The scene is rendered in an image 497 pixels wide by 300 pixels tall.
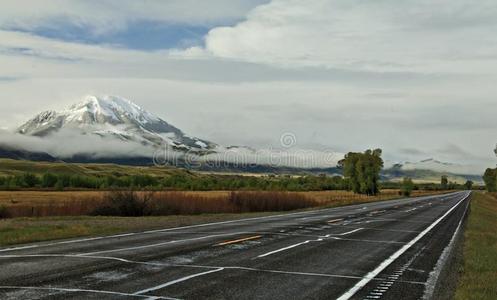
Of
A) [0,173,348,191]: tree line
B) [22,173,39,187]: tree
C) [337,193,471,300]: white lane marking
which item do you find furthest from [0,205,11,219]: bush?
[22,173,39,187]: tree

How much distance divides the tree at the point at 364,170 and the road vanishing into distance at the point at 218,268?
89.2 metres

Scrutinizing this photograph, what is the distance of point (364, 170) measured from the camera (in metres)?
108

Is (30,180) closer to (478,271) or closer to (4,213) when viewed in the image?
(4,213)

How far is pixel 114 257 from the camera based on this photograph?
1353cm

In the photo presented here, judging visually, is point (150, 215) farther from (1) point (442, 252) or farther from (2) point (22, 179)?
(2) point (22, 179)

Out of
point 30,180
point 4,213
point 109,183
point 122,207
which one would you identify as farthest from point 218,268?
point 109,183

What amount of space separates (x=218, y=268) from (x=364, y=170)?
9856cm

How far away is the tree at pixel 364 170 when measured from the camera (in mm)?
108125

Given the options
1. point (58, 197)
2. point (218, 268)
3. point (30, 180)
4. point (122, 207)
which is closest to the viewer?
point (218, 268)

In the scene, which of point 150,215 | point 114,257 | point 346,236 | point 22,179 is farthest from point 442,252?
point 22,179

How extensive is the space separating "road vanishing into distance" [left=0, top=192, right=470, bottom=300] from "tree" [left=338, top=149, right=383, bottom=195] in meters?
89.2

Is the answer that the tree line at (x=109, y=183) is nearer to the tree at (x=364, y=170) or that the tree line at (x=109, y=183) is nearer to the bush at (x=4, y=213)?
the tree at (x=364, y=170)

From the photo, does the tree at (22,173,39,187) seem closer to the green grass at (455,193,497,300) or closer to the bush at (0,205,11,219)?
the bush at (0,205,11,219)

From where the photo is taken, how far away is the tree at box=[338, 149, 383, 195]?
10812cm
